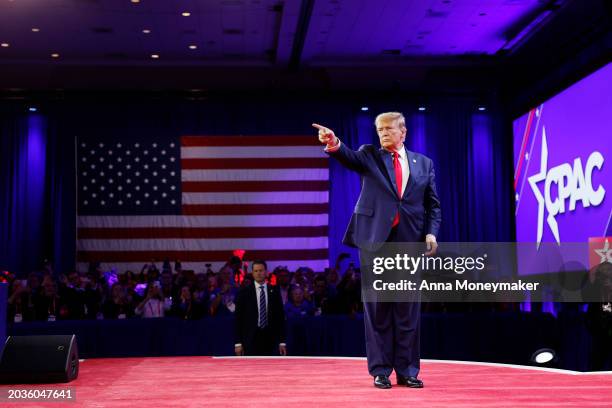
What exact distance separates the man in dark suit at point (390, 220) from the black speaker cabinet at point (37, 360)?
151 cm

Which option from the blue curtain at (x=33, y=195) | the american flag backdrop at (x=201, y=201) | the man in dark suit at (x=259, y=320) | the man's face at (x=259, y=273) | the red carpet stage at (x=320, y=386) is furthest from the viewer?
the american flag backdrop at (x=201, y=201)

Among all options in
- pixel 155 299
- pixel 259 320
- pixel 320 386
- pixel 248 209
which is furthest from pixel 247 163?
pixel 320 386

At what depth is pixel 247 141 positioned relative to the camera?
14.2 meters

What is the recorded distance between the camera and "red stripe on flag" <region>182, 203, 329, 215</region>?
14.0 metres

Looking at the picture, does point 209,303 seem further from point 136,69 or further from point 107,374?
point 136,69

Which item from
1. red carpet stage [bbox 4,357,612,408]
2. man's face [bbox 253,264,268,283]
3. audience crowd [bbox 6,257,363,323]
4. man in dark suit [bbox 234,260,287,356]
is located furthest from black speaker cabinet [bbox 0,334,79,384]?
audience crowd [bbox 6,257,363,323]

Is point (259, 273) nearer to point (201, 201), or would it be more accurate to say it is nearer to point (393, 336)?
point (393, 336)

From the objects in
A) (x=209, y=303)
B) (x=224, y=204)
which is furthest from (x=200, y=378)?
(x=224, y=204)

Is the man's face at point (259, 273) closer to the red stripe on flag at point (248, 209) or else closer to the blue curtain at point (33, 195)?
the red stripe on flag at point (248, 209)

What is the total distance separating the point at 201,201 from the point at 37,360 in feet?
33.5

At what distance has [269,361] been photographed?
518 centimetres

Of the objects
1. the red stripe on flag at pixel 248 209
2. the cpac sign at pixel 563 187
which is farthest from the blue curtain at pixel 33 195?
the cpac sign at pixel 563 187

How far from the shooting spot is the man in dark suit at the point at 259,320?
7.40 m

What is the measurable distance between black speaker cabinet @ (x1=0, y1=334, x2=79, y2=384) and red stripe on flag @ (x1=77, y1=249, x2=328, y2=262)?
32.1ft
